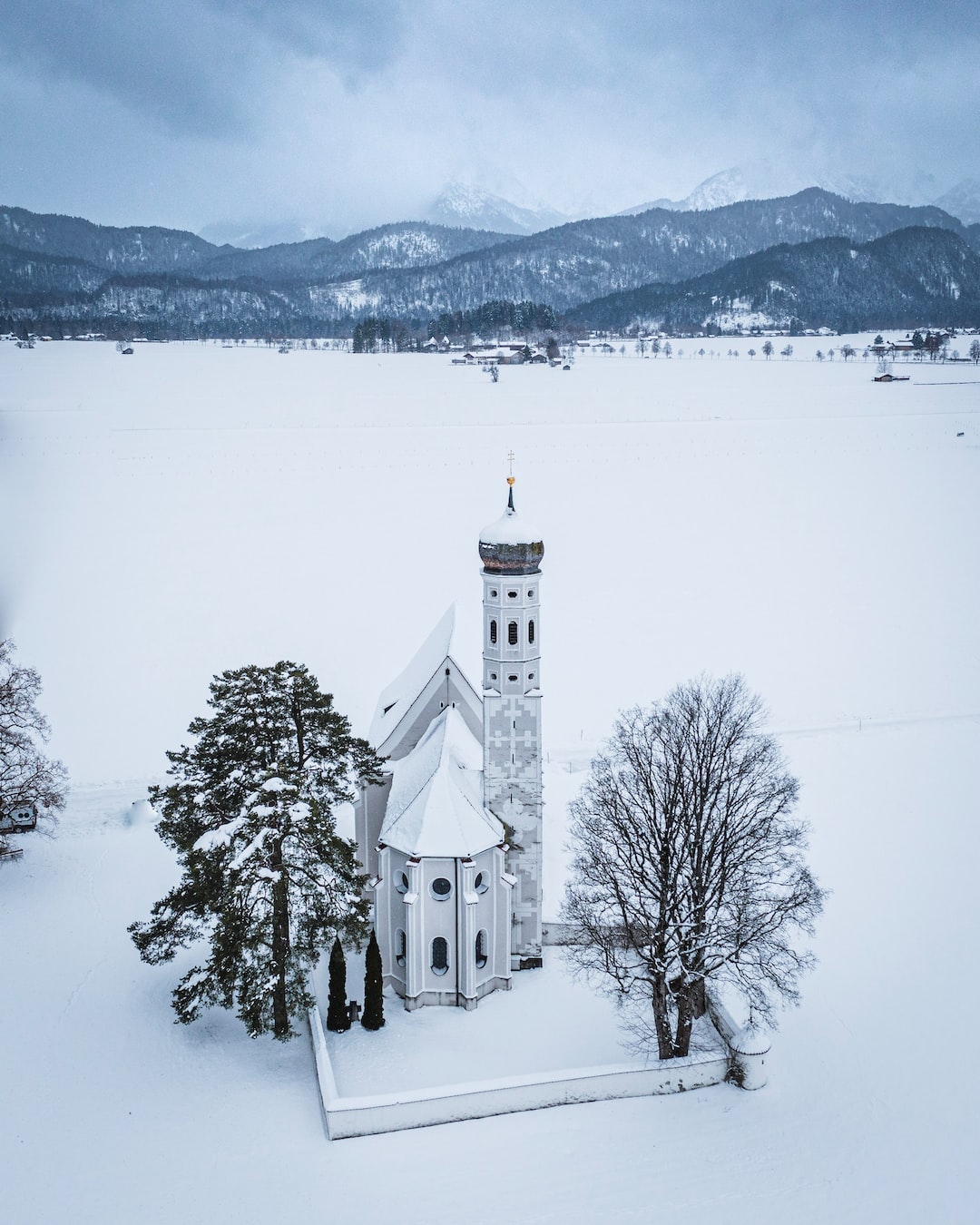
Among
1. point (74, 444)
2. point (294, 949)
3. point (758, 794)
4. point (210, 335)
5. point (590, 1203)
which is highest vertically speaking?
point (210, 335)

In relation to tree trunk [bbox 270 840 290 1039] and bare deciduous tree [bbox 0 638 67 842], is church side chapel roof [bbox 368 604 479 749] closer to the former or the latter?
tree trunk [bbox 270 840 290 1039]

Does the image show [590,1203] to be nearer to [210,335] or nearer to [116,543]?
[116,543]

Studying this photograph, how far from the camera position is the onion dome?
2202cm

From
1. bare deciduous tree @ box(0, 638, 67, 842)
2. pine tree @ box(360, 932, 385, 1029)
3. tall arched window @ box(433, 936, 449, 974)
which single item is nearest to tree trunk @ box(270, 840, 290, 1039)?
pine tree @ box(360, 932, 385, 1029)

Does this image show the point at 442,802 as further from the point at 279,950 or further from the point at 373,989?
the point at 279,950

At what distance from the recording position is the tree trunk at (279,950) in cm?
2059

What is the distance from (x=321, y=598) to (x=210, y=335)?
12816 cm

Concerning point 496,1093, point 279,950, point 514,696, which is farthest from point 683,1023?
point 279,950

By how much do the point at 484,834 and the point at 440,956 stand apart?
297 cm

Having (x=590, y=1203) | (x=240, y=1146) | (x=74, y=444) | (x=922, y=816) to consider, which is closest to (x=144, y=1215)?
(x=240, y=1146)

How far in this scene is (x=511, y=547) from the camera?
72.2ft

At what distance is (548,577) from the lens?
5719 cm

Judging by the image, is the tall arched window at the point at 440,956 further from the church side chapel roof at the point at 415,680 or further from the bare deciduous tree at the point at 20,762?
the bare deciduous tree at the point at 20,762

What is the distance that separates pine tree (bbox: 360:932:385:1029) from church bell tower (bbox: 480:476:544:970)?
3.75 meters
